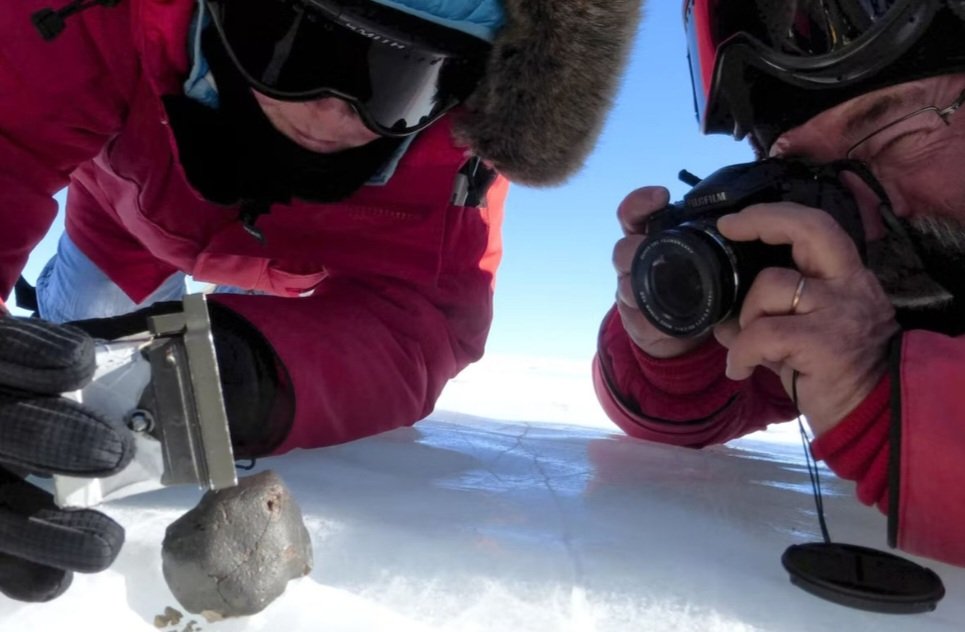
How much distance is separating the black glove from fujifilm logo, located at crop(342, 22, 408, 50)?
607 mm

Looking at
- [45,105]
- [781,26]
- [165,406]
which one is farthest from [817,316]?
[45,105]

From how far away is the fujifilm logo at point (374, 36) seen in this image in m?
0.90

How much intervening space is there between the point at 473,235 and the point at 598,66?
0.34 meters

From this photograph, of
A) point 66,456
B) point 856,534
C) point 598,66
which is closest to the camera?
point 66,456

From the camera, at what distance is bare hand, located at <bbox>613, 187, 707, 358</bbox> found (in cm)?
96

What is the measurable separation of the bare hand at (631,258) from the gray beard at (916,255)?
266mm

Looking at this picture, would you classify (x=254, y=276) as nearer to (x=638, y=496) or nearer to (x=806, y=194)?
(x=638, y=496)

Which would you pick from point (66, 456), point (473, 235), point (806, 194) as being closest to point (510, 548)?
point (66, 456)

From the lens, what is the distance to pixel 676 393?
3.68 feet

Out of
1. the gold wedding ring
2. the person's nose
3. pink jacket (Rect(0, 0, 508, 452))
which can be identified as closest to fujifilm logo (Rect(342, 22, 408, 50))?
the person's nose

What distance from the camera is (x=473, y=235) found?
1.22 m

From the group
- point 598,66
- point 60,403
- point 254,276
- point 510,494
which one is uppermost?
point 598,66

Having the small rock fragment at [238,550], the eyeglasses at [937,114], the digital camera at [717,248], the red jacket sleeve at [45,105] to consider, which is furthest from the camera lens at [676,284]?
the red jacket sleeve at [45,105]

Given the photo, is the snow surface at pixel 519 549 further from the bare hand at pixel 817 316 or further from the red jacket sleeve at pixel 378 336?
the bare hand at pixel 817 316
